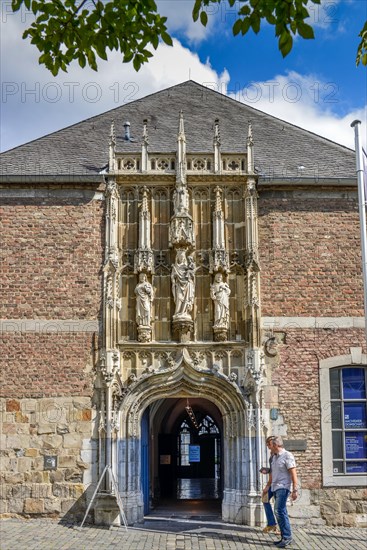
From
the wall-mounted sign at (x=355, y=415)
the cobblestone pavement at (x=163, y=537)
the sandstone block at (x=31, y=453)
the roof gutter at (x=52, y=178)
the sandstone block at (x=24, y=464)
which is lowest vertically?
the cobblestone pavement at (x=163, y=537)

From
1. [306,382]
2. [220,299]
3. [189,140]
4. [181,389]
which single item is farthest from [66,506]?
[189,140]

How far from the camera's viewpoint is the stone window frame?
1338 centimetres

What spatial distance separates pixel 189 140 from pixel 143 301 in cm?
450

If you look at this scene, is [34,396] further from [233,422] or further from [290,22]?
[290,22]

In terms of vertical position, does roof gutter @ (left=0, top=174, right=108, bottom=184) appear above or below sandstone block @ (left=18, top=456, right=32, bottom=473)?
above

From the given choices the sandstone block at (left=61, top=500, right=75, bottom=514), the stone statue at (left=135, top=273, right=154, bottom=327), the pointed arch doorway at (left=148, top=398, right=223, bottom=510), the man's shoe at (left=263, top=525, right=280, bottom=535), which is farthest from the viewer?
the pointed arch doorway at (left=148, top=398, right=223, bottom=510)

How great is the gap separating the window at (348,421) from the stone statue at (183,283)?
312 centimetres

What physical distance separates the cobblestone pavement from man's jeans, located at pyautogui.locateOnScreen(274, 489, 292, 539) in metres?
0.36

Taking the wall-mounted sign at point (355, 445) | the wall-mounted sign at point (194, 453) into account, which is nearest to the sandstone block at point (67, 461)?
the wall-mounted sign at point (355, 445)

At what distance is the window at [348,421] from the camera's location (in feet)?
44.7

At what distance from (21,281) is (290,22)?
9.23 m

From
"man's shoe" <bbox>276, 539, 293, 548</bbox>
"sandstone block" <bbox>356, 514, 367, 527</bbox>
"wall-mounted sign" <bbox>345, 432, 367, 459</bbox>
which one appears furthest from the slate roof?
"man's shoe" <bbox>276, 539, 293, 548</bbox>

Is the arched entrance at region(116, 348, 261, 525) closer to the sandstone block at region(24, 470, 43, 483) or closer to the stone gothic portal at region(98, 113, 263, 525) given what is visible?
the stone gothic portal at region(98, 113, 263, 525)

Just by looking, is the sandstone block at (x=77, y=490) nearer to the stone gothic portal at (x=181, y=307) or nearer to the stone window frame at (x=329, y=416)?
the stone gothic portal at (x=181, y=307)
